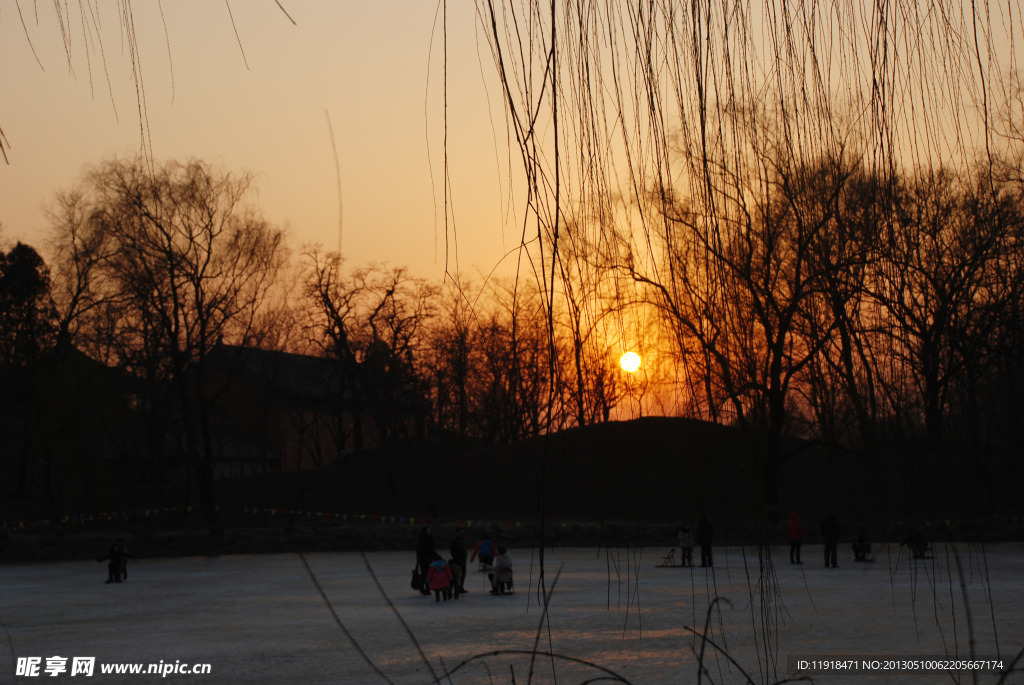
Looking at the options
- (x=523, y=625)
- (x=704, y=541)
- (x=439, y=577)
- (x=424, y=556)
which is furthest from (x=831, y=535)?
(x=704, y=541)

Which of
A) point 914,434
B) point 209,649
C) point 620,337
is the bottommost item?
point 209,649

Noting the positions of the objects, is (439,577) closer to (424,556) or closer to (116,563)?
(424,556)

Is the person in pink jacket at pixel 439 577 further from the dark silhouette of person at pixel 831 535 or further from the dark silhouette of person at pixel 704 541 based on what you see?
the dark silhouette of person at pixel 831 535

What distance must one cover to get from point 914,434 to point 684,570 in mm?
17930

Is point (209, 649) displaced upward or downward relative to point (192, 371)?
downward

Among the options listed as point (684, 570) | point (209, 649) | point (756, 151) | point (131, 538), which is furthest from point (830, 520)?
point (131, 538)

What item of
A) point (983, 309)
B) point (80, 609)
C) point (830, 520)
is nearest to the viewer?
point (983, 309)

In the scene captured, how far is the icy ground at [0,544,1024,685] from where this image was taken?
829cm

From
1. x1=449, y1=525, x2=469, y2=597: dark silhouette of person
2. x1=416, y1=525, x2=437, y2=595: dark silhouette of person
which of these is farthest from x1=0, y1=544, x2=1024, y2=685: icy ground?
x1=416, y1=525, x2=437, y2=595: dark silhouette of person

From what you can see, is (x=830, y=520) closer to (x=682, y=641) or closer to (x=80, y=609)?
(x=682, y=641)

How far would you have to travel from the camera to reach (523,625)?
11.6 meters

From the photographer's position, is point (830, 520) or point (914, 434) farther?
point (830, 520)

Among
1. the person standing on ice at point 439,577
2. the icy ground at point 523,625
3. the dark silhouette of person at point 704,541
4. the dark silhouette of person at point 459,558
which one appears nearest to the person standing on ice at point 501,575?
the icy ground at point 523,625

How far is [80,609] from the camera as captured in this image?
15031mm
